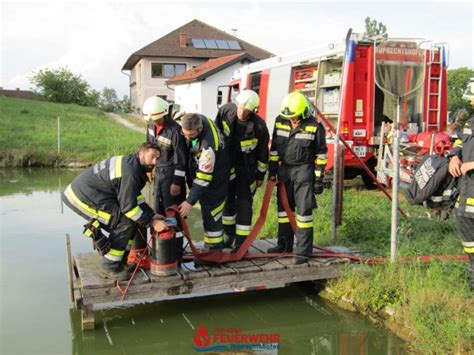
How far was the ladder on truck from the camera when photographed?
367 inches

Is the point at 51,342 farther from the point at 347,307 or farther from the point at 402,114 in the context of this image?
the point at 402,114

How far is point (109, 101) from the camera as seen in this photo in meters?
59.5

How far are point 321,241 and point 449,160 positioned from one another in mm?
2216

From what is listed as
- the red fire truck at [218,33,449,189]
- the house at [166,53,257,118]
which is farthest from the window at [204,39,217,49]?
the red fire truck at [218,33,449,189]

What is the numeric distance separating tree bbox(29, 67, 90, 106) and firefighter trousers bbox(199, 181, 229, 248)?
48826 mm

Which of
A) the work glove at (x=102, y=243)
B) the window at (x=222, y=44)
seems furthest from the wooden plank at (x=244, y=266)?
the window at (x=222, y=44)

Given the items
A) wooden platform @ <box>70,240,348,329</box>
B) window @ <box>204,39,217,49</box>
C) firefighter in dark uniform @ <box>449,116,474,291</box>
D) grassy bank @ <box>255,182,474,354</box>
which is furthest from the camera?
window @ <box>204,39,217,49</box>

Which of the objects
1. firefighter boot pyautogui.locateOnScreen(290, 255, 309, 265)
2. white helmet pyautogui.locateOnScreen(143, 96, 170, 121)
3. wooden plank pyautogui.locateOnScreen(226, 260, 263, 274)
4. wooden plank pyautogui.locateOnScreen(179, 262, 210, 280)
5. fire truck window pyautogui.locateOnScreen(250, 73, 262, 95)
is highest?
fire truck window pyautogui.locateOnScreen(250, 73, 262, 95)

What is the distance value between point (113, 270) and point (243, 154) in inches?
70.6

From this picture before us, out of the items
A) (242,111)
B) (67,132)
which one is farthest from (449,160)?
(67,132)
